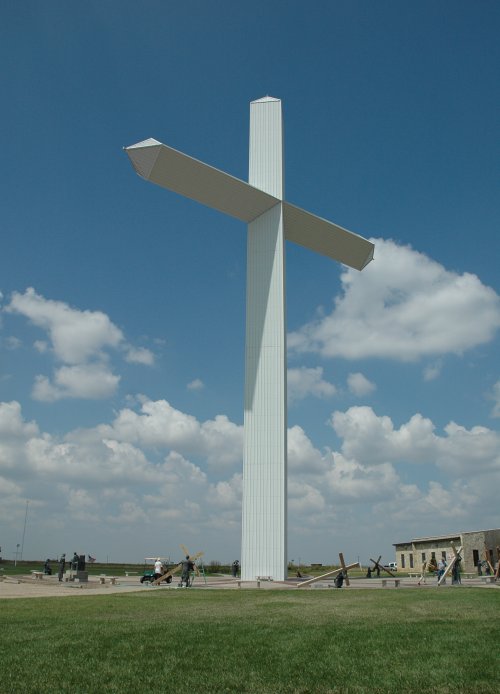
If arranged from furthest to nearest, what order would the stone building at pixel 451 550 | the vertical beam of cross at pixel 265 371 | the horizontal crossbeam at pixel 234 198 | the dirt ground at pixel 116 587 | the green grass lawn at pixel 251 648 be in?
1. the stone building at pixel 451 550
2. the vertical beam of cross at pixel 265 371
3. the horizontal crossbeam at pixel 234 198
4. the dirt ground at pixel 116 587
5. the green grass lawn at pixel 251 648

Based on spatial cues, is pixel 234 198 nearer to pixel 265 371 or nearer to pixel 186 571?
pixel 265 371

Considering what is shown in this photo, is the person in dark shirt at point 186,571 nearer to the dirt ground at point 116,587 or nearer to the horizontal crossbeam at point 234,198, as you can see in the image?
the dirt ground at point 116,587

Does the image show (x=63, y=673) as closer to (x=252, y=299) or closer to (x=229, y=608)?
(x=229, y=608)

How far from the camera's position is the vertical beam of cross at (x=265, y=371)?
2794 centimetres

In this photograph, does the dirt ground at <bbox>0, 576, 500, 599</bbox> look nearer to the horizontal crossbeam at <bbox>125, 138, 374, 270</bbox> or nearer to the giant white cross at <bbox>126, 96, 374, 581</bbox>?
the giant white cross at <bbox>126, 96, 374, 581</bbox>

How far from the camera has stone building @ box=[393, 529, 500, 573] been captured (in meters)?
44.0

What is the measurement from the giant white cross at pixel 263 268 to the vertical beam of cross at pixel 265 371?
0.04 m

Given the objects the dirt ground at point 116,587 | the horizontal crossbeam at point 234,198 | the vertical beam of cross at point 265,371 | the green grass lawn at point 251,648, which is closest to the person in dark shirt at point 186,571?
the dirt ground at point 116,587

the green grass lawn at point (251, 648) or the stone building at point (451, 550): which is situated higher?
the stone building at point (451, 550)

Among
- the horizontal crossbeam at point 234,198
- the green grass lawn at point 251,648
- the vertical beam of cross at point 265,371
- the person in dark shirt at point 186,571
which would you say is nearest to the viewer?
the green grass lawn at point 251,648

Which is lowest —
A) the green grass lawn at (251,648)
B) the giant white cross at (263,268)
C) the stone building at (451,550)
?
the green grass lawn at (251,648)

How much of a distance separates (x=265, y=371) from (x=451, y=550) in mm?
26641

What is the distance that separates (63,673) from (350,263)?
2893 centimetres

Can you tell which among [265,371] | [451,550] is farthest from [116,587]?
[451,550]
